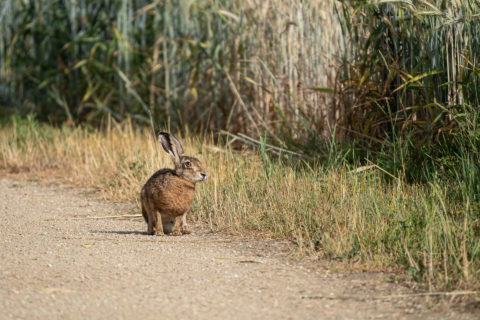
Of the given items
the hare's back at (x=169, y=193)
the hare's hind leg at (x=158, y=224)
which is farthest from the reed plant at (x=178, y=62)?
the hare's hind leg at (x=158, y=224)

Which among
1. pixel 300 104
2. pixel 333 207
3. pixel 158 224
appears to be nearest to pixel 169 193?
pixel 158 224

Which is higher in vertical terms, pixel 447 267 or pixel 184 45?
pixel 184 45

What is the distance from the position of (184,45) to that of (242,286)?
7.00 m

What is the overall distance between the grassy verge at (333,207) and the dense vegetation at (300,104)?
0.02m

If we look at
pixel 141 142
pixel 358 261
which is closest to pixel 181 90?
pixel 141 142

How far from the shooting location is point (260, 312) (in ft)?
12.9

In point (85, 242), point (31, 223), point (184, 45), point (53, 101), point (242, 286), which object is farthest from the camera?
point (53, 101)

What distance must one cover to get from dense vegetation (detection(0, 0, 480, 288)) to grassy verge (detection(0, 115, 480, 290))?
20 mm

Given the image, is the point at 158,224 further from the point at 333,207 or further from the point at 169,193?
the point at 333,207

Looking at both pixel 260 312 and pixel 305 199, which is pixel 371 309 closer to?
pixel 260 312

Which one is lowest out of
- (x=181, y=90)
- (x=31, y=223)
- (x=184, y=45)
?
(x=31, y=223)

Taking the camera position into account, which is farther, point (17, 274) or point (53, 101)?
point (53, 101)

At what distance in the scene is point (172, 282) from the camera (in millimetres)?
4496

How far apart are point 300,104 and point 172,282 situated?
15.9 ft
